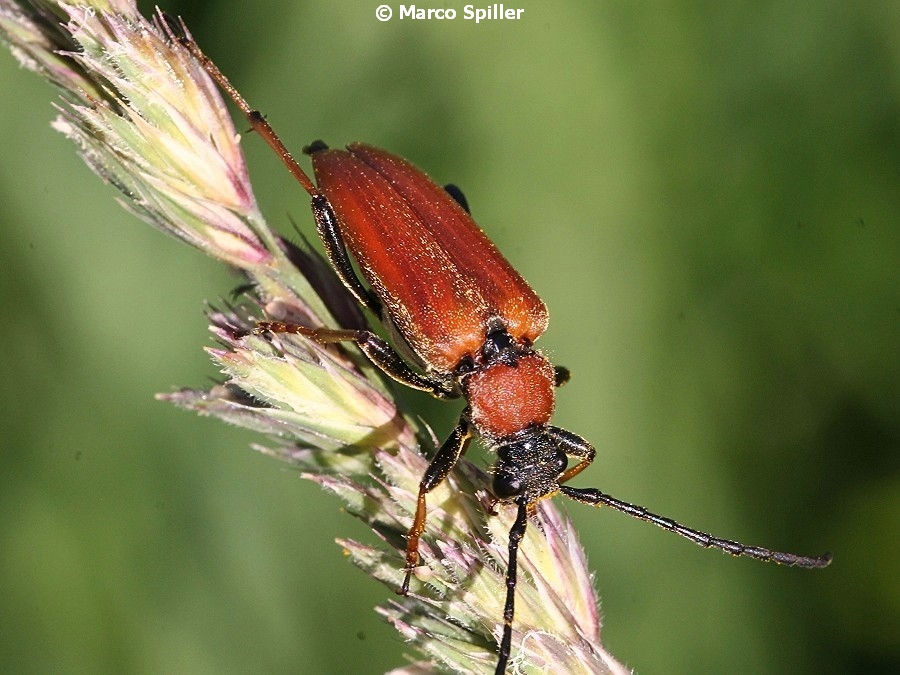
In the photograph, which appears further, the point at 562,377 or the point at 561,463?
the point at 562,377

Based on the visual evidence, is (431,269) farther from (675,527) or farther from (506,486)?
(675,527)

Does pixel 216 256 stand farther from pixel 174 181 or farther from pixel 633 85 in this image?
pixel 633 85

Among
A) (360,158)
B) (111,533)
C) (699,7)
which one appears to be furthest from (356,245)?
(699,7)

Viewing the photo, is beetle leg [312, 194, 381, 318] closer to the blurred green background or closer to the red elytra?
the red elytra

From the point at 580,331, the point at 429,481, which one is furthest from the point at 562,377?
the point at 429,481

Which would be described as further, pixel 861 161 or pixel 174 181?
pixel 861 161

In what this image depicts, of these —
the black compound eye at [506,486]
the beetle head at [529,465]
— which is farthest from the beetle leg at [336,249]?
the black compound eye at [506,486]
